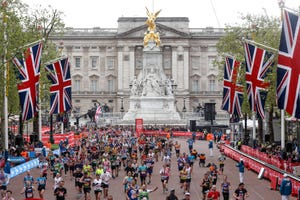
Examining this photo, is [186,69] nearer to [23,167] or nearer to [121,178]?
[23,167]

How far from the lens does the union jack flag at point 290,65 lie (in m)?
26.6

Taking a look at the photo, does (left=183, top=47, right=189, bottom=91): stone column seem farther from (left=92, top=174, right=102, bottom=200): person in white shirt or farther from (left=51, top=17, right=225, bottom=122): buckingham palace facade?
(left=92, top=174, right=102, bottom=200): person in white shirt

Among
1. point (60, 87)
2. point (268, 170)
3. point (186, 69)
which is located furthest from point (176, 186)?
point (186, 69)

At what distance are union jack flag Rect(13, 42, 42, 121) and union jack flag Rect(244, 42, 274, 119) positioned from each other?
12.0 metres

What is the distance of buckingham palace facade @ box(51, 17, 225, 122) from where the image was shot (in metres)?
134

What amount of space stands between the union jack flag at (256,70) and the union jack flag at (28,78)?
12039 millimetres

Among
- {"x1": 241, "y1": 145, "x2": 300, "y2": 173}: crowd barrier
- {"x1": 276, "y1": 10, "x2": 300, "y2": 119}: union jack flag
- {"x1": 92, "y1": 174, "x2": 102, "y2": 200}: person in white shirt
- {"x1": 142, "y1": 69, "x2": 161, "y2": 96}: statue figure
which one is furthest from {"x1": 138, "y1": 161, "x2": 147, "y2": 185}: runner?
{"x1": 142, "y1": 69, "x2": 161, "y2": 96}: statue figure

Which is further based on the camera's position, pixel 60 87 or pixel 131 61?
pixel 131 61

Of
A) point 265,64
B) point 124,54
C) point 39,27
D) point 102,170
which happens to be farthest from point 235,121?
point 124,54

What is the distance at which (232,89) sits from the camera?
46750 millimetres

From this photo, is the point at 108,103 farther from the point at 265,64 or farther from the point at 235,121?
the point at 265,64

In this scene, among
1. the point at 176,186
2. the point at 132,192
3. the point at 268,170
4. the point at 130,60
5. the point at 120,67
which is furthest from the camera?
the point at 130,60

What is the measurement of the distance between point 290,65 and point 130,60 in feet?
355

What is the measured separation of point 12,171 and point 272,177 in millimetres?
14219
